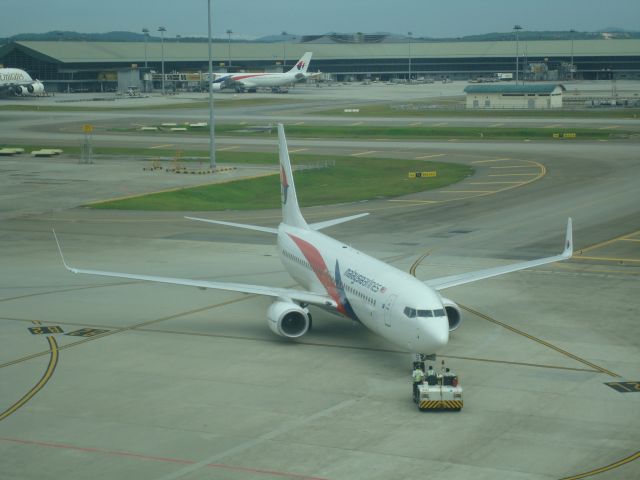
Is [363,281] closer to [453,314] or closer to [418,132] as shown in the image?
[453,314]

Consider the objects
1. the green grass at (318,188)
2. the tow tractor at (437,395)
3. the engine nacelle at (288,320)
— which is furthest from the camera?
the green grass at (318,188)

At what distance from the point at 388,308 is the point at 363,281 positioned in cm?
280

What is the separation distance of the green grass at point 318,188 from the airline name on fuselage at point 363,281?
43.8 metres

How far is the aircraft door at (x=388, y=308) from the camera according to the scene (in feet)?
129

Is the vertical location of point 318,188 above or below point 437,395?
below

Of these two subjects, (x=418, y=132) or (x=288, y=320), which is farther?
(x=418, y=132)

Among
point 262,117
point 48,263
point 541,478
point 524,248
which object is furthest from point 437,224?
point 262,117

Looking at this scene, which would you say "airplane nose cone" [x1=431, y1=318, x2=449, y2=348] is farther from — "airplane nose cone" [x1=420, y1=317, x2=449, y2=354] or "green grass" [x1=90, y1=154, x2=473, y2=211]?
"green grass" [x1=90, y1=154, x2=473, y2=211]

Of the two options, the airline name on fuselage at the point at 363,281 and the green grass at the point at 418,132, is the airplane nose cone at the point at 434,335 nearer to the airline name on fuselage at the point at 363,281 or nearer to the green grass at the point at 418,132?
A: the airline name on fuselage at the point at 363,281

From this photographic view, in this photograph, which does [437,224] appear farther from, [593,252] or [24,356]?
[24,356]

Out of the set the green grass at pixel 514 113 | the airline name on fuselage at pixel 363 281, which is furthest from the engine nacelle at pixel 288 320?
the green grass at pixel 514 113

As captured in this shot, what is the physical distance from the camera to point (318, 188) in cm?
9850

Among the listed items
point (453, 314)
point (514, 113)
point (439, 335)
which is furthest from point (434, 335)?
point (514, 113)

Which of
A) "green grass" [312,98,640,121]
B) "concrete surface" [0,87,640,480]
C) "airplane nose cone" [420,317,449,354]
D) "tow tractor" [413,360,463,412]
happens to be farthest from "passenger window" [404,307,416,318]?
"green grass" [312,98,640,121]
